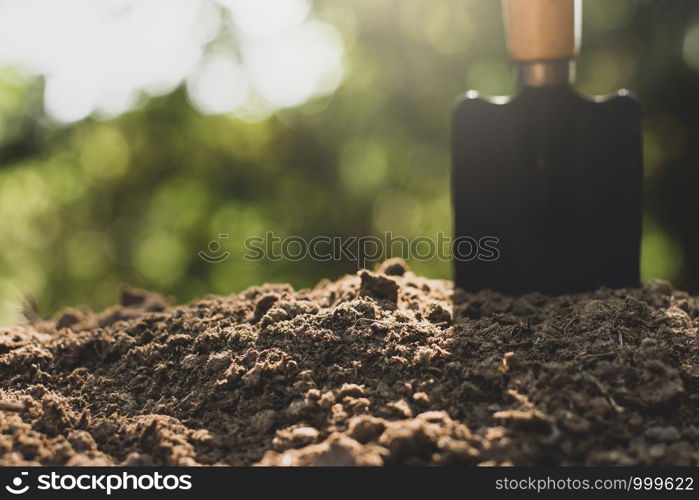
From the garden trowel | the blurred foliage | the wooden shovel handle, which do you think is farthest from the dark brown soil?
the blurred foliage

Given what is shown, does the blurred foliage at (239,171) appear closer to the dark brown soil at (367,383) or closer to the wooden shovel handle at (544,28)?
the wooden shovel handle at (544,28)

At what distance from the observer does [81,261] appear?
244 inches

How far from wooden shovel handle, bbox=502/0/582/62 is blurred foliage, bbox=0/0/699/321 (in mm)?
3454

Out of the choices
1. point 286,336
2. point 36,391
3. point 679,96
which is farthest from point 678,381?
point 679,96

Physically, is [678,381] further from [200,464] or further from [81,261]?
[81,261]

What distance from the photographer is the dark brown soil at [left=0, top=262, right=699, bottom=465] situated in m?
1.34

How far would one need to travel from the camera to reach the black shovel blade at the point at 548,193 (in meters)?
2.44

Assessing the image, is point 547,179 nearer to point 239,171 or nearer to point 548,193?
point 548,193

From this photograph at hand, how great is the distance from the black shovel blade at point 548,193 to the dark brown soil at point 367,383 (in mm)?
316

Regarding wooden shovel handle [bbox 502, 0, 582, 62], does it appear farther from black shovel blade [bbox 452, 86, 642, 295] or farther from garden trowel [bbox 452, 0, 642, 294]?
black shovel blade [bbox 452, 86, 642, 295]

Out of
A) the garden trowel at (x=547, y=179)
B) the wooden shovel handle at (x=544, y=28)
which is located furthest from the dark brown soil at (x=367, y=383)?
the wooden shovel handle at (x=544, y=28)

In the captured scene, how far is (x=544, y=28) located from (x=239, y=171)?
4150 mm

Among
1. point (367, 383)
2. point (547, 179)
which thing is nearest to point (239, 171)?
point (547, 179)

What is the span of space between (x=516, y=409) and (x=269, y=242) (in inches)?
191
